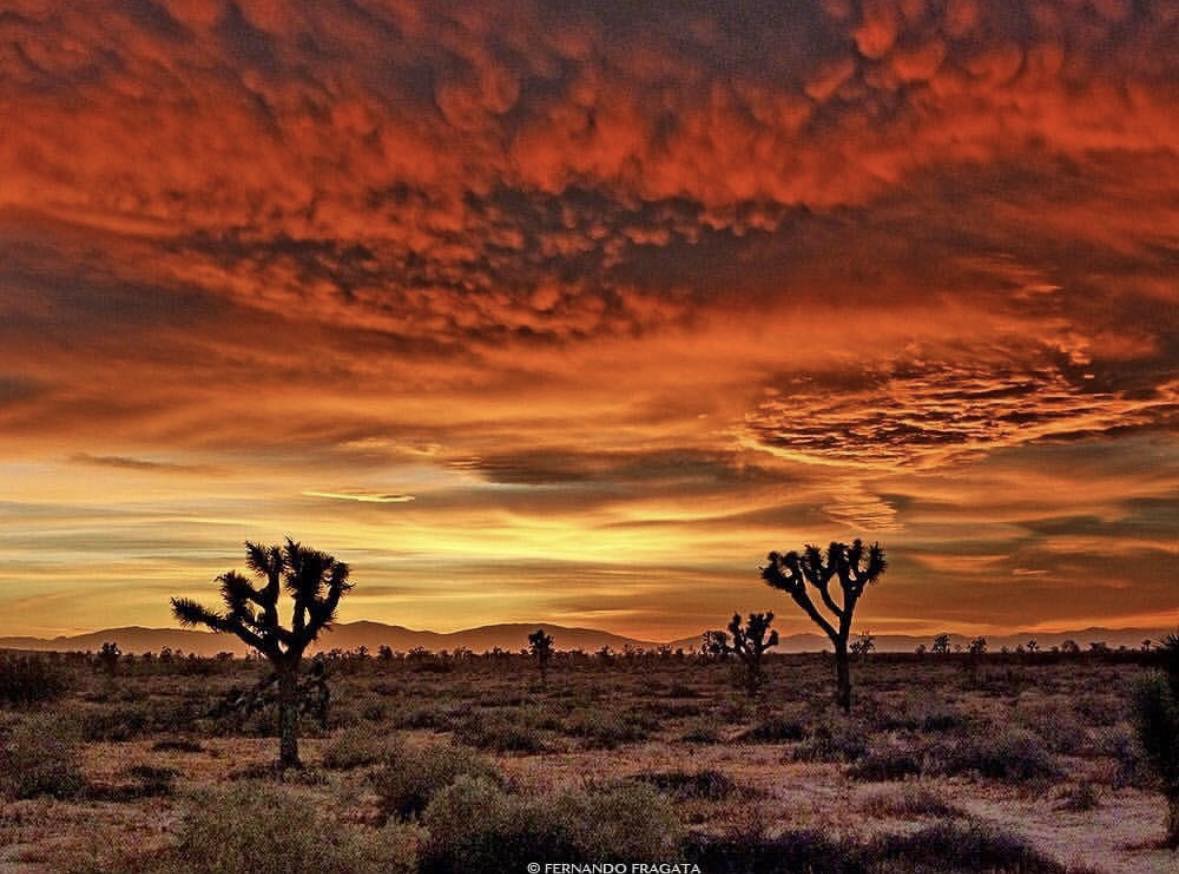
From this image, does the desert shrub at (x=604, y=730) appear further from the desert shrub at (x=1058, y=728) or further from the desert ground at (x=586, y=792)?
the desert shrub at (x=1058, y=728)

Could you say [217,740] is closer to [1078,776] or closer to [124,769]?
[124,769]

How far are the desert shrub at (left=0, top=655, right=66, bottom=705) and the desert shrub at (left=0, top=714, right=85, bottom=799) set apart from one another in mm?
19843

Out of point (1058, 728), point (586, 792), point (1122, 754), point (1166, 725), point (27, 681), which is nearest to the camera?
point (1166, 725)

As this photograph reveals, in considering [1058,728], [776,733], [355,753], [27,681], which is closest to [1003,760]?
[1058,728]

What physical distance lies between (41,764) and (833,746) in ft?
54.0

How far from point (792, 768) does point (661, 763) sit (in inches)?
110

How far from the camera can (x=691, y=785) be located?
17625mm

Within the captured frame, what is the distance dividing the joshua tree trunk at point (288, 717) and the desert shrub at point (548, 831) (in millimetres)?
11030

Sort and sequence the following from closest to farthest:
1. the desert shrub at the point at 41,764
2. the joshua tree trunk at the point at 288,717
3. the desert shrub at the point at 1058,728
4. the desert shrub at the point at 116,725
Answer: the desert shrub at the point at 41,764 → the joshua tree trunk at the point at 288,717 → the desert shrub at the point at 1058,728 → the desert shrub at the point at 116,725

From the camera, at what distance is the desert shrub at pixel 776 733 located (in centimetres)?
2798

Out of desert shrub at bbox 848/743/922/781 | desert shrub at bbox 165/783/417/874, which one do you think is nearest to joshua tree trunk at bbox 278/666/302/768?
desert shrub at bbox 165/783/417/874

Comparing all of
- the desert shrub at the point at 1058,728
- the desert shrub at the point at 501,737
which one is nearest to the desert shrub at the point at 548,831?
the desert shrub at the point at 501,737

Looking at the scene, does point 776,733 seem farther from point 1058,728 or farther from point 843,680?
point 843,680

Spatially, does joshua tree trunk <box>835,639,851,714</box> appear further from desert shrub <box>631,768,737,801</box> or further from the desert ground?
desert shrub <box>631,768,737,801</box>
